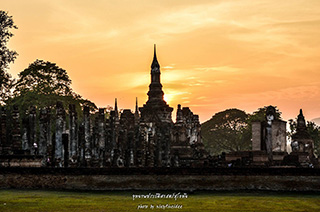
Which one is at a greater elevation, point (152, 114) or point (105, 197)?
point (152, 114)

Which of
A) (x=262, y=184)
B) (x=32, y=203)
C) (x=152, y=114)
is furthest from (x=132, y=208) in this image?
(x=152, y=114)

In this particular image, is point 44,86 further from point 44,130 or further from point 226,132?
point 226,132

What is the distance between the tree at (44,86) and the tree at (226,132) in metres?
41.9

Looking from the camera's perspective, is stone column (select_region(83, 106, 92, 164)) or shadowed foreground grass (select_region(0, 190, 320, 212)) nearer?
shadowed foreground grass (select_region(0, 190, 320, 212))

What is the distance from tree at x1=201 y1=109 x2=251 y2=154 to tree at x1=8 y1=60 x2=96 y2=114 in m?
41.9

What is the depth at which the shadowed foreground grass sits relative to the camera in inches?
704

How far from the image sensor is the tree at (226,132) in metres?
101

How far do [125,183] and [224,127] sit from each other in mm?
81092

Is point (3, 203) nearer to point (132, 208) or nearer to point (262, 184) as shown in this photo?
point (132, 208)

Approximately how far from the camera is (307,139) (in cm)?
4259

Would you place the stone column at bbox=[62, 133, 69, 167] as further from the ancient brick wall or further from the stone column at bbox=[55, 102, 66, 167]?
the ancient brick wall

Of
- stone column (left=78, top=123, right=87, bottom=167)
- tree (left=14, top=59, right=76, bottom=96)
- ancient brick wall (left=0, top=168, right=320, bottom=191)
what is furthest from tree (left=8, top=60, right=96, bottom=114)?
ancient brick wall (left=0, top=168, right=320, bottom=191)

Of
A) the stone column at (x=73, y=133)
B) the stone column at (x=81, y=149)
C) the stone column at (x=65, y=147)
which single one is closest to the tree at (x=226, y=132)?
the stone column at (x=81, y=149)

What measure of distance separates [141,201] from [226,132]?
3321 inches
